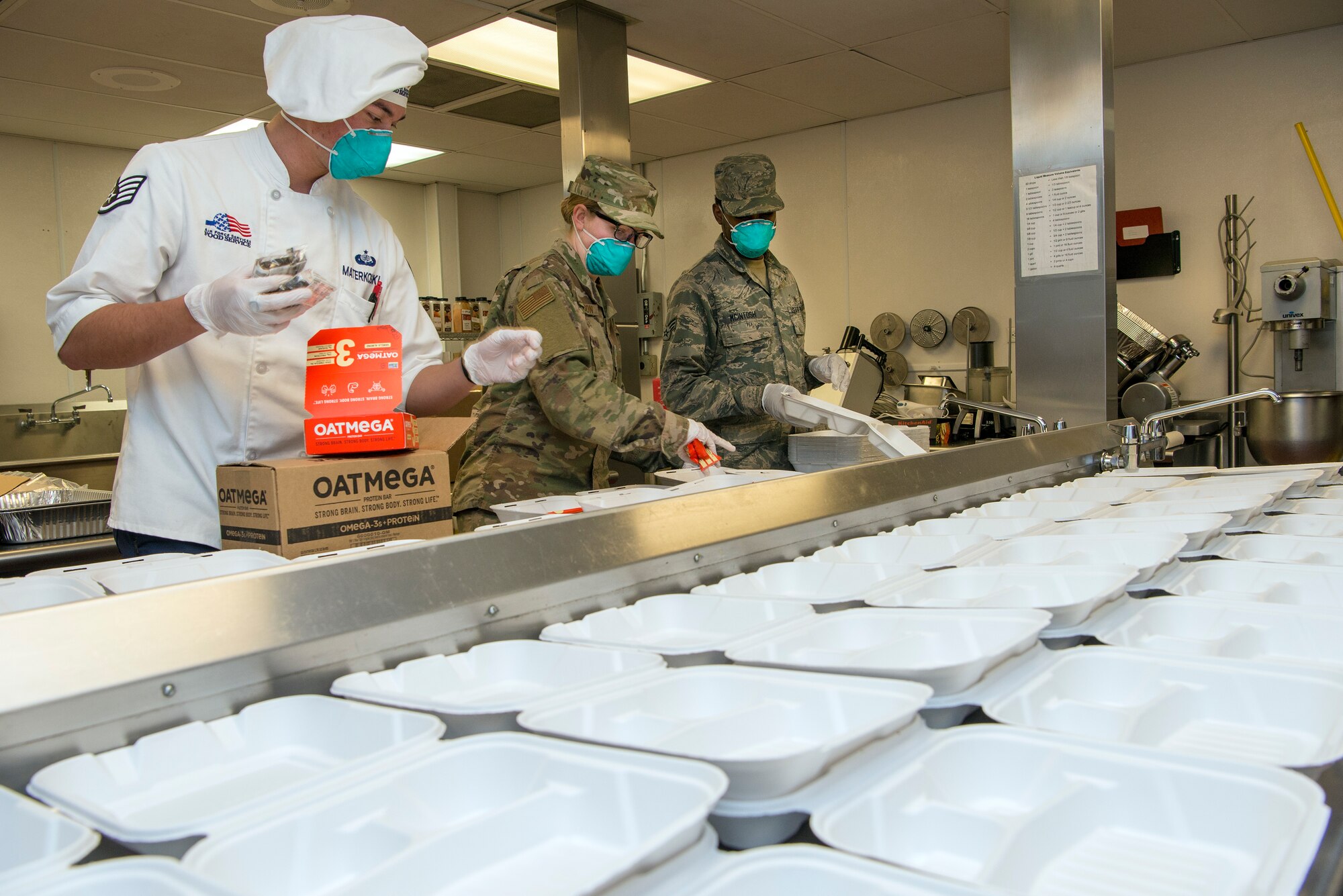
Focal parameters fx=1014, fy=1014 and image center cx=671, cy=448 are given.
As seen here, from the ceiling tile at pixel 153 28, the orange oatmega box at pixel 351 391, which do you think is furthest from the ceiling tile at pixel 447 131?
the orange oatmega box at pixel 351 391

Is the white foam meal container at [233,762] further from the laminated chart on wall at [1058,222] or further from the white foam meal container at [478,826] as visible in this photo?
the laminated chart on wall at [1058,222]

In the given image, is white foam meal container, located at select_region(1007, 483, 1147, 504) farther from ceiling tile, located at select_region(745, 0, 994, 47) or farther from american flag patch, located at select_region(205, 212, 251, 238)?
ceiling tile, located at select_region(745, 0, 994, 47)

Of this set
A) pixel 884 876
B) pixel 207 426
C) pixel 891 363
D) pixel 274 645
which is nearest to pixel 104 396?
pixel 891 363

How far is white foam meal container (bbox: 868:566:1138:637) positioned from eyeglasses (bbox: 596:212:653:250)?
1387mm

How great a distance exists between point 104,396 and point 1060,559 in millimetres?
5954

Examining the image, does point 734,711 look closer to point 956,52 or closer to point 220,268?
point 220,268

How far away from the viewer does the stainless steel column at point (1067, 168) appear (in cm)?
296

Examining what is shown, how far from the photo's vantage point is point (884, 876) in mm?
530

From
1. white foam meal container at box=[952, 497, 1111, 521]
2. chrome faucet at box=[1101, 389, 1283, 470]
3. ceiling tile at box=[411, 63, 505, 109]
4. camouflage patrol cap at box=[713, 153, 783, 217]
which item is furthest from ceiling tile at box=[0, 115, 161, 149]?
white foam meal container at box=[952, 497, 1111, 521]

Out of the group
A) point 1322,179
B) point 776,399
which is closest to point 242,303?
point 776,399

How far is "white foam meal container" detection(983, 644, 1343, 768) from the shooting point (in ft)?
2.61

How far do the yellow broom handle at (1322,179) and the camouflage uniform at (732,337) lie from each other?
2864 millimetres

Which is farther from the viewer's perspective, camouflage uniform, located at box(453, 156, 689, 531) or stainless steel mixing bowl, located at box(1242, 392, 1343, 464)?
stainless steel mixing bowl, located at box(1242, 392, 1343, 464)

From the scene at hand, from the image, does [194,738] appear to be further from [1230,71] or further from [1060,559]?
[1230,71]
